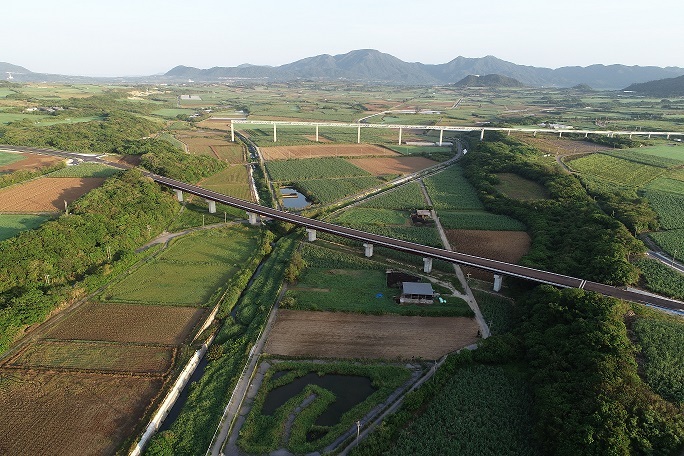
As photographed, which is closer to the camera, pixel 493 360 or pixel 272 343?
pixel 493 360

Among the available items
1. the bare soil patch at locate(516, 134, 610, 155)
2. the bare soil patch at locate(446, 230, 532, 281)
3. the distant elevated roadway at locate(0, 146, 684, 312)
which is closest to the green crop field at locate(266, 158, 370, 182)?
the distant elevated roadway at locate(0, 146, 684, 312)

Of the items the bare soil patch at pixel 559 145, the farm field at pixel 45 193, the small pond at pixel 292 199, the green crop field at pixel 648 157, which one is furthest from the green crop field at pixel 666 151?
the farm field at pixel 45 193

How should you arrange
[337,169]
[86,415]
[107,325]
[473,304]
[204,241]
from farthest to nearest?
[337,169]
[204,241]
[473,304]
[107,325]
[86,415]

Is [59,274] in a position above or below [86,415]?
above

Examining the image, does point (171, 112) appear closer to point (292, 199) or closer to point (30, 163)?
point (30, 163)

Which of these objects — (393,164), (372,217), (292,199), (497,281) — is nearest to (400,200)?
(372,217)

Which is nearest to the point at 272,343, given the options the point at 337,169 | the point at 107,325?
the point at 107,325

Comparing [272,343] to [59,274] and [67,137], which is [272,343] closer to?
[59,274]
